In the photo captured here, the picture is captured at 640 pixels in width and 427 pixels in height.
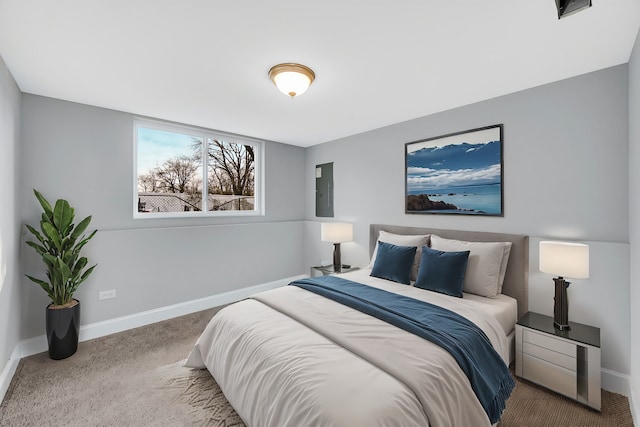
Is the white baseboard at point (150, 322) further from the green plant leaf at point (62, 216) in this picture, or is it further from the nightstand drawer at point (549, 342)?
the green plant leaf at point (62, 216)


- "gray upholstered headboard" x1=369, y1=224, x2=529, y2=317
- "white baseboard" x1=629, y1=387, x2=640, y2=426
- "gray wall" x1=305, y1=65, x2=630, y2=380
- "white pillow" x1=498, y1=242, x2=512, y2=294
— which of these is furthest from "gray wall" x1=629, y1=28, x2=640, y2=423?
"white pillow" x1=498, y1=242, x2=512, y2=294

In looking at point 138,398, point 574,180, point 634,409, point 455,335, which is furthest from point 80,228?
point 634,409

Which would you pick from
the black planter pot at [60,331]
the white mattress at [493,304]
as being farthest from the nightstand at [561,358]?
the black planter pot at [60,331]

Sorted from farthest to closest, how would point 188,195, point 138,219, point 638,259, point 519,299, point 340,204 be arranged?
point 340,204, point 188,195, point 138,219, point 519,299, point 638,259

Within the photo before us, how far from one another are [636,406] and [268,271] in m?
3.98

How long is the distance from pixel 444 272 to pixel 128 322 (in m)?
3.43

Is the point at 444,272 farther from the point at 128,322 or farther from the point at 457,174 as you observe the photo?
the point at 128,322

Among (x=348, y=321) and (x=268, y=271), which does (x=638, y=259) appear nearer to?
(x=348, y=321)

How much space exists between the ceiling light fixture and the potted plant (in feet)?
7.46

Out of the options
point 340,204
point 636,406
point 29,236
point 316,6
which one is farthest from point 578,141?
point 29,236

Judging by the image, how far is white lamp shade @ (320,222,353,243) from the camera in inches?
157

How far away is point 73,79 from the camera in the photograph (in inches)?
95.7

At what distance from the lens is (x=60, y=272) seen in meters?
2.55

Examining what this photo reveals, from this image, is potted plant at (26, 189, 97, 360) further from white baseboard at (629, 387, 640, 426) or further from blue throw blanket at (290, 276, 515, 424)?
white baseboard at (629, 387, 640, 426)
